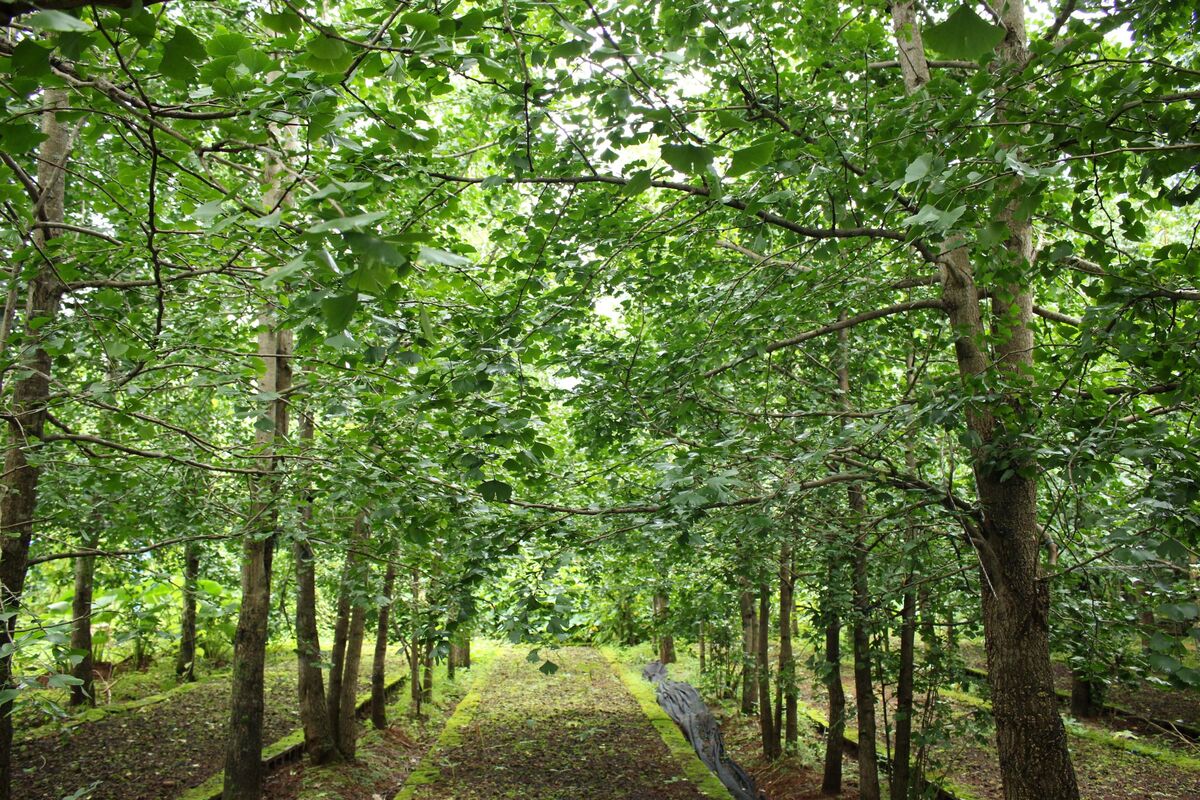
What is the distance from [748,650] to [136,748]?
26.4ft

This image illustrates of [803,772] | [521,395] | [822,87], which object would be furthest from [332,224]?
[803,772]

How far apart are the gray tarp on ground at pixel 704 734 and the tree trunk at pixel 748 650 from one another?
2.87ft

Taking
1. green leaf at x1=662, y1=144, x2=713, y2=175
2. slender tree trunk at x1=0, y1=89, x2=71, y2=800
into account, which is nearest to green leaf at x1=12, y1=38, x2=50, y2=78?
green leaf at x1=662, y1=144, x2=713, y2=175

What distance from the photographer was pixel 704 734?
947 cm

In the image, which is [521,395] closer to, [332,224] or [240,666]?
[332,224]

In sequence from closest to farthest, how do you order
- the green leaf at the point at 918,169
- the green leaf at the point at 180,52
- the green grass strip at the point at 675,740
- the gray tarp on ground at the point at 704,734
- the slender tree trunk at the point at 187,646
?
the green leaf at the point at 180,52, the green leaf at the point at 918,169, the green grass strip at the point at 675,740, the gray tarp on ground at the point at 704,734, the slender tree trunk at the point at 187,646

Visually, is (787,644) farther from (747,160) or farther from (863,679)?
(747,160)

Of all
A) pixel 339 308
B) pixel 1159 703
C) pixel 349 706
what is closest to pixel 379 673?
pixel 349 706

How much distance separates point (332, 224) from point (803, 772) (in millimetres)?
9390

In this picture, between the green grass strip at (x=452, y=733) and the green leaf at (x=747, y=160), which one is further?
the green grass strip at (x=452, y=733)

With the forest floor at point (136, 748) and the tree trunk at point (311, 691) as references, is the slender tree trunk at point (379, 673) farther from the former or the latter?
the tree trunk at point (311, 691)

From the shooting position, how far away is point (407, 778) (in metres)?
8.06

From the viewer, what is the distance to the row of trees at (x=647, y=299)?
224cm

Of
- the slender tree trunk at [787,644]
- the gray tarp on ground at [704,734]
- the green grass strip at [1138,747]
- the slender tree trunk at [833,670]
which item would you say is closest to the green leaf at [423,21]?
the slender tree trunk at [833,670]
